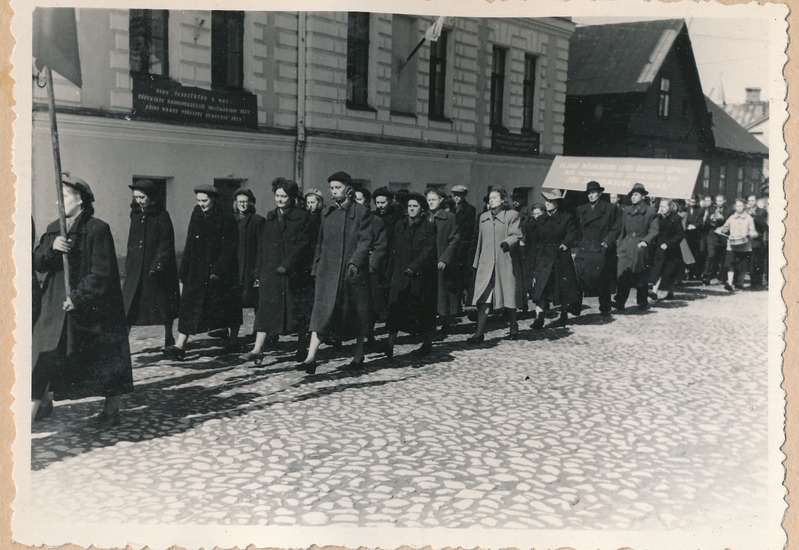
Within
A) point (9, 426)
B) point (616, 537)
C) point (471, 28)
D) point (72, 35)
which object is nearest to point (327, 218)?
point (471, 28)

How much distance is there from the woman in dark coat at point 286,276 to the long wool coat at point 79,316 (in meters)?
2.37

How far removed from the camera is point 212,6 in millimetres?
4543

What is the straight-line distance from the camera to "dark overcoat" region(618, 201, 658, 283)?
10711mm

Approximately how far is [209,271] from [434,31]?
3.15 m

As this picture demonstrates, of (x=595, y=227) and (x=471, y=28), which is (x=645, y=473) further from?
(x=595, y=227)

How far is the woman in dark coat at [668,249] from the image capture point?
451 inches

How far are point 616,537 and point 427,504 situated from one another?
3.33 feet

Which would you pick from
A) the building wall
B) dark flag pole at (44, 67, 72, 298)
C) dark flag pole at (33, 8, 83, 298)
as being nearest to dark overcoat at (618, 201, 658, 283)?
the building wall

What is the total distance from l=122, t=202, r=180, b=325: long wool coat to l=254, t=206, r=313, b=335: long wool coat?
34.6 inches

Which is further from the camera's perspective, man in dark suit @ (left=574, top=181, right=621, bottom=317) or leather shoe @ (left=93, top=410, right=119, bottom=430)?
man in dark suit @ (left=574, top=181, right=621, bottom=317)

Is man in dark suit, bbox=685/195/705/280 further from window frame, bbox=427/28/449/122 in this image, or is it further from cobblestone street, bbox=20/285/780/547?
cobblestone street, bbox=20/285/780/547

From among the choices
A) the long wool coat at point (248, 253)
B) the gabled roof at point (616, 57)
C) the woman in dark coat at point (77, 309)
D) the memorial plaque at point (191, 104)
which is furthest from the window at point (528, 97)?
the woman in dark coat at point (77, 309)

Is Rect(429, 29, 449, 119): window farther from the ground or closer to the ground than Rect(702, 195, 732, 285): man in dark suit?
farther from the ground

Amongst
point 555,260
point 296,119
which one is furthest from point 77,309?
point 555,260
